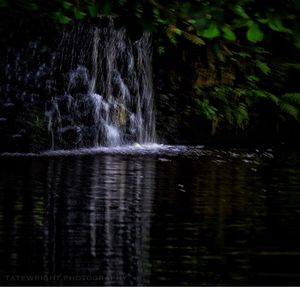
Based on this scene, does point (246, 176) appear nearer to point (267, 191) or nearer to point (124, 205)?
point (267, 191)

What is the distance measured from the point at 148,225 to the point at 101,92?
1205cm

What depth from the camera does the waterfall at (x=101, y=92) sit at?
57.3 ft

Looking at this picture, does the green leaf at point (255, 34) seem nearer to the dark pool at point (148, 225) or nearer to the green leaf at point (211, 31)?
the green leaf at point (211, 31)

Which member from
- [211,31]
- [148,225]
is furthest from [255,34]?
[148,225]

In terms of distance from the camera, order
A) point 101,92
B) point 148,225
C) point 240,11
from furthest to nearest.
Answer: point 101,92, point 148,225, point 240,11

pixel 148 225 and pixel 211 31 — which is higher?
pixel 211 31

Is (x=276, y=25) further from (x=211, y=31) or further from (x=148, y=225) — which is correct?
(x=148, y=225)

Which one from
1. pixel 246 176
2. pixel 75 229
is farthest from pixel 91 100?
pixel 75 229

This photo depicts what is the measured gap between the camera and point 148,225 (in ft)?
22.4

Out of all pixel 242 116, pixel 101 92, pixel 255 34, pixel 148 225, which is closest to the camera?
pixel 255 34

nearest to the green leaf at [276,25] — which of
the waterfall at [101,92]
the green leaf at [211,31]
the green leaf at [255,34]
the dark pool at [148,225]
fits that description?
the green leaf at [255,34]

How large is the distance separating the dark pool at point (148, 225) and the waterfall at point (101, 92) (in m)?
5.28

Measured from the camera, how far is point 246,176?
11242 mm

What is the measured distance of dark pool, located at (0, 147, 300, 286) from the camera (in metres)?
5.09
